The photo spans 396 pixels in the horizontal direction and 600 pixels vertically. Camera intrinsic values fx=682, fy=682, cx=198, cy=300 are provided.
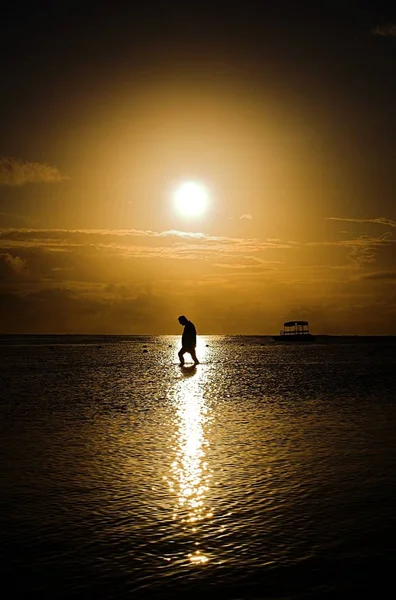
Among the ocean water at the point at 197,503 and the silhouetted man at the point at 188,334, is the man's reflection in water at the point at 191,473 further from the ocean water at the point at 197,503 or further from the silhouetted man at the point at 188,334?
the silhouetted man at the point at 188,334

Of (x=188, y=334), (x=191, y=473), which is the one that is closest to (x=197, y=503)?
(x=191, y=473)

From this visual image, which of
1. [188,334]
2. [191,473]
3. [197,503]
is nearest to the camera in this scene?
[197,503]

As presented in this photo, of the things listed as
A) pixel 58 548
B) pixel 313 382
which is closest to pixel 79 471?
pixel 58 548

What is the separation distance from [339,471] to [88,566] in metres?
5.06

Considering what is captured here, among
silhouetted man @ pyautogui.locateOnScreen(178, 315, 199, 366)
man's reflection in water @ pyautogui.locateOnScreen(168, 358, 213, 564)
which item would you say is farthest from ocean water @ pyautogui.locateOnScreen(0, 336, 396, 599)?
silhouetted man @ pyautogui.locateOnScreen(178, 315, 199, 366)

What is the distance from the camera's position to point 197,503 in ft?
26.7

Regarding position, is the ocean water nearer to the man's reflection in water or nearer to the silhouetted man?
the man's reflection in water

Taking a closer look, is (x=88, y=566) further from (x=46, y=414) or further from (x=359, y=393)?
(x=359, y=393)

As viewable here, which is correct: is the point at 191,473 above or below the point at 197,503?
above

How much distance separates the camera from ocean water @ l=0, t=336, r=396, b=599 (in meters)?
5.69

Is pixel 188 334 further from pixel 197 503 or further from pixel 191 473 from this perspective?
pixel 197 503

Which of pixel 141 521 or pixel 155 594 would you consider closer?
pixel 155 594

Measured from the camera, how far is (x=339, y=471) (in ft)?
32.9

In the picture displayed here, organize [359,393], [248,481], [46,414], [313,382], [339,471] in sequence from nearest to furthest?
[248,481] < [339,471] < [46,414] < [359,393] < [313,382]
